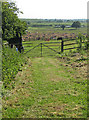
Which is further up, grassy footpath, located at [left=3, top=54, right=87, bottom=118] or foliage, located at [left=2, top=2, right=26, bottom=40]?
foliage, located at [left=2, top=2, right=26, bottom=40]

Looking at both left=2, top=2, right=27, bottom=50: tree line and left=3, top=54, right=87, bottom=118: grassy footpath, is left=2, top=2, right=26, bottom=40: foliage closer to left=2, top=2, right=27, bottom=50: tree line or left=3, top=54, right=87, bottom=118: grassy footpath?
left=2, top=2, right=27, bottom=50: tree line

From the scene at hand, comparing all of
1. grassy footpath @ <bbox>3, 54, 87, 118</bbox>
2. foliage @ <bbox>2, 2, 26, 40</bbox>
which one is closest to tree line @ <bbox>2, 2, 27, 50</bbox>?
foliage @ <bbox>2, 2, 26, 40</bbox>

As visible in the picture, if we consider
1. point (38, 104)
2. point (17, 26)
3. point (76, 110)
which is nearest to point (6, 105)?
point (38, 104)

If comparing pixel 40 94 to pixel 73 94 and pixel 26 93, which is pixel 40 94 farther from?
pixel 73 94

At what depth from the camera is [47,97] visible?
242 inches

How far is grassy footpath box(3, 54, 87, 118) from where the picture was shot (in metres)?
4.92

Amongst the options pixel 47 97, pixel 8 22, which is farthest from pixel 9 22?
pixel 47 97

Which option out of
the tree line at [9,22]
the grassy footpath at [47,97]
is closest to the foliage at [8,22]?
the tree line at [9,22]

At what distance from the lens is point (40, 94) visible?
6453 mm

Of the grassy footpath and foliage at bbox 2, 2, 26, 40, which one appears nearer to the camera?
the grassy footpath

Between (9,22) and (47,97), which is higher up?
(9,22)

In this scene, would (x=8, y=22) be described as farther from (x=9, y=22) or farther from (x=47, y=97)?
(x=47, y=97)

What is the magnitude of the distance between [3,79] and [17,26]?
7.83 metres

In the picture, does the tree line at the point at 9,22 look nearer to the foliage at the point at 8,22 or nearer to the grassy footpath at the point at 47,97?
the foliage at the point at 8,22
